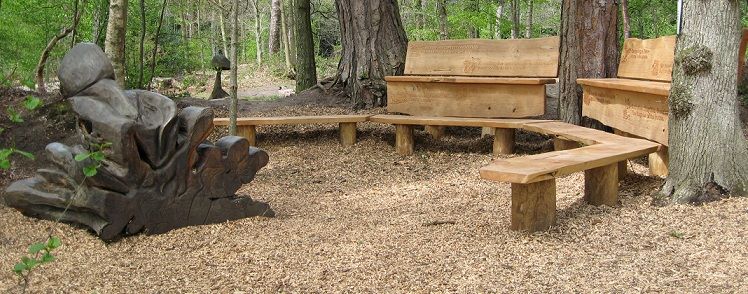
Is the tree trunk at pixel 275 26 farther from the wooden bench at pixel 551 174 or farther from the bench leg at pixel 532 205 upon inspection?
the bench leg at pixel 532 205

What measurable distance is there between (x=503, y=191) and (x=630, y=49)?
81.5 inches

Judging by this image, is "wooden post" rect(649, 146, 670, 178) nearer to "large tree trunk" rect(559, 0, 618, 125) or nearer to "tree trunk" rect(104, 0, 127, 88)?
"large tree trunk" rect(559, 0, 618, 125)

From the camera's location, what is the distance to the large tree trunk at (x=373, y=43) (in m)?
9.30

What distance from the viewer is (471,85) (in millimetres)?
8266

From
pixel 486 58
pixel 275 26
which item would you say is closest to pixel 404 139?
Result: pixel 486 58

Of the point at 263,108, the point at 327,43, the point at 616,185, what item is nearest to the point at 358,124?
the point at 263,108

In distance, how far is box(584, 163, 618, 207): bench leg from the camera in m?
5.34

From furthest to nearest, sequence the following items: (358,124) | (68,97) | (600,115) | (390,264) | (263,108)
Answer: (263,108), (358,124), (600,115), (68,97), (390,264)

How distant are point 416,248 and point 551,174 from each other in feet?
3.01

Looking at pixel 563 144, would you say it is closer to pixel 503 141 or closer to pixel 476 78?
pixel 503 141

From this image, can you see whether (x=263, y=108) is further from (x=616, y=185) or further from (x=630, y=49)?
(x=616, y=185)

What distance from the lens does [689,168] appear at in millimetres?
5000

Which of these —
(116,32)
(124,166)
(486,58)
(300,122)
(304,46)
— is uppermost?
(116,32)

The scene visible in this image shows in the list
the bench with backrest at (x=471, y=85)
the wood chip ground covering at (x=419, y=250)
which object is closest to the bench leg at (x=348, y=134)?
the bench with backrest at (x=471, y=85)
